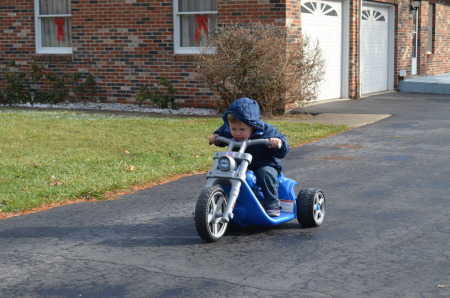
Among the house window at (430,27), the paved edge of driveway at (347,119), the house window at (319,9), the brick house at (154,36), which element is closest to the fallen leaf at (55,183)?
the paved edge of driveway at (347,119)

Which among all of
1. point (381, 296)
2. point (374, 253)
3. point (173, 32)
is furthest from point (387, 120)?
point (381, 296)

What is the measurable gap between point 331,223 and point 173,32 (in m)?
11.0

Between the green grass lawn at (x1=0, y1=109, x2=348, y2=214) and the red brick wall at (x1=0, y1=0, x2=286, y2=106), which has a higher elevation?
the red brick wall at (x1=0, y1=0, x2=286, y2=106)

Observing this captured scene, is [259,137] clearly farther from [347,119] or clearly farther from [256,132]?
[347,119]

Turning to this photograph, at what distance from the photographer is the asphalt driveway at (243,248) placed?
16.2ft

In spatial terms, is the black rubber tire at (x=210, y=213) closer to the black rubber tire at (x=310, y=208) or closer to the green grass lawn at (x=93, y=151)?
the black rubber tire at (x=310, y=208)

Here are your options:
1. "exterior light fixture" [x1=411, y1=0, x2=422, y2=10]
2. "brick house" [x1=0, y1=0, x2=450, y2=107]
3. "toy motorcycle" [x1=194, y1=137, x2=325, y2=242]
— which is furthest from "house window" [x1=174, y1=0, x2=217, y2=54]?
"toy motorcycle" [x1=194, y1=137, x2=325, y2=242]

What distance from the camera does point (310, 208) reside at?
646cm

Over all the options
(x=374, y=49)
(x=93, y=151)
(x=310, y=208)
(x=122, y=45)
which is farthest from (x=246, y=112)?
(x=374, y=49)

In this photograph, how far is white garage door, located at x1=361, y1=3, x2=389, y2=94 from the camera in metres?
20.8

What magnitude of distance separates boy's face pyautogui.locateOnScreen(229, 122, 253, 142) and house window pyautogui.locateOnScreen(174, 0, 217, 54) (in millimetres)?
10800

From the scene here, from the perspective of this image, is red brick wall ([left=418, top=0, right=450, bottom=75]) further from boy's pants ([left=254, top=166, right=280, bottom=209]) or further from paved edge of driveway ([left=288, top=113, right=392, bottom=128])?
boy's pants ([left=254, top=166, right=280, bottom=209])

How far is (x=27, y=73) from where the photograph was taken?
18781mm

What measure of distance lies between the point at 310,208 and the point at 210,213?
98cm
